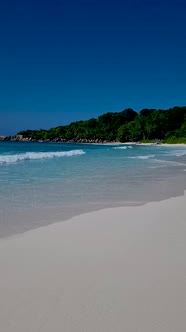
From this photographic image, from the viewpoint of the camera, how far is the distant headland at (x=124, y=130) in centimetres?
10925

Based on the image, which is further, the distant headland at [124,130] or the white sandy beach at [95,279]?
the distant headland at [124,130]

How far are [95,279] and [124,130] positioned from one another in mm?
115691

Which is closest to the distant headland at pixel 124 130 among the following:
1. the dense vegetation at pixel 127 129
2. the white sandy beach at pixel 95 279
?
the dense vegetation at pixel 127 129

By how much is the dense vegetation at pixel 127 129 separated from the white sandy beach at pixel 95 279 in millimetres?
82497

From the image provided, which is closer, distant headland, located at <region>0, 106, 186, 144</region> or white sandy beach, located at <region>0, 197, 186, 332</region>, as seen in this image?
white sandy beach, located at <region>0, 197, 186, 332</region>

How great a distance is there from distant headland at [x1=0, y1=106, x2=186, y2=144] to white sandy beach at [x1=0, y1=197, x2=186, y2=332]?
271 feet

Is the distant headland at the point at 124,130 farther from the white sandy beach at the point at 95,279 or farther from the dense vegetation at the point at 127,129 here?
the white sandy beach at the point at 95,279

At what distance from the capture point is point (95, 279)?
3.16 meters

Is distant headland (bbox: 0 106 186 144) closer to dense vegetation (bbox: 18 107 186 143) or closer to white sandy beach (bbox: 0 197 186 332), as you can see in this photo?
dense vegetation (bbox: 18 107 186 143)

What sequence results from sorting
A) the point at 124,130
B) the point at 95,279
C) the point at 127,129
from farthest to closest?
the point at 124,130 → the point at 127,129 → the point at 95,279

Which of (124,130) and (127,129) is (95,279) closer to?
(127,129)

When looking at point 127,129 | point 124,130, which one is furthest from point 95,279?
point 124,130

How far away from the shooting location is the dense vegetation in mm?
109250

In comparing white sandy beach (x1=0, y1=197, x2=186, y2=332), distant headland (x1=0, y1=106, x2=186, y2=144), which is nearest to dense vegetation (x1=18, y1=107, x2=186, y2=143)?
distant headland (x1=0, y1=106, x2=186, y2=144)
